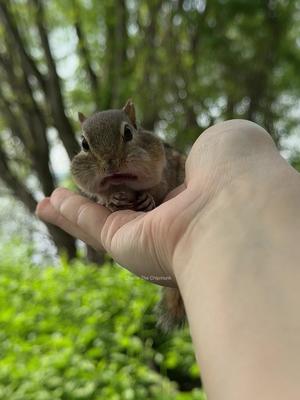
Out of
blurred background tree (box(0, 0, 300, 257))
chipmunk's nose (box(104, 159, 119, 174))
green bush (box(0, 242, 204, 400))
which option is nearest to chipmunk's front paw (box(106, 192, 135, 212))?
chipmunk's nose (box(104, 159, 119, 174))

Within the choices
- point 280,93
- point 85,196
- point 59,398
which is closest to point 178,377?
point 59,398

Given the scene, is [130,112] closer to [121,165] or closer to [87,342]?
[121,165]

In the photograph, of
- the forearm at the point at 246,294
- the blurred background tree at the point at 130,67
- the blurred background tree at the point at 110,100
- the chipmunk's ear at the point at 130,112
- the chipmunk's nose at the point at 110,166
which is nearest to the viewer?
the forearm at the point at 246,294

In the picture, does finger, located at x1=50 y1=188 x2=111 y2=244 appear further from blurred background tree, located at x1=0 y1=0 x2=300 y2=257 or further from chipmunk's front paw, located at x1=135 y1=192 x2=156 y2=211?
blurred background tree, located at x1=0 y1=0 x2=300 y2=257

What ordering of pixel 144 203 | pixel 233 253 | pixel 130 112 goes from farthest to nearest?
1. pixel 130 112
2. pixel 144 203
3. pixel 233 253

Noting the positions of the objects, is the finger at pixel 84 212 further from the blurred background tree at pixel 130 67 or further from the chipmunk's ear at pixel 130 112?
the blurred background tree at pixel 130 67

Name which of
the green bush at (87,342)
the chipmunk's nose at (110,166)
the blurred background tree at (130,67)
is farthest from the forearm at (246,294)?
the blurred background tree at (130,67)

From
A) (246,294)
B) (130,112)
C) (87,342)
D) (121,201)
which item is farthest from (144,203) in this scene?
(87,342)
